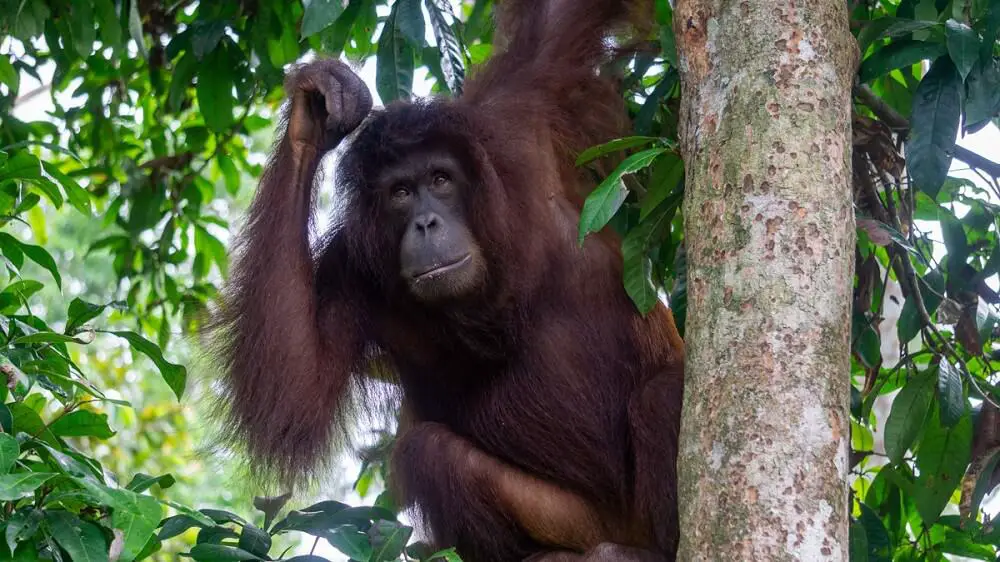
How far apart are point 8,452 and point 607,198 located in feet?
5.09

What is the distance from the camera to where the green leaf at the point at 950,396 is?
3605 mm

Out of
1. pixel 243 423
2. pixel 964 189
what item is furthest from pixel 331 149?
pixel 964 189

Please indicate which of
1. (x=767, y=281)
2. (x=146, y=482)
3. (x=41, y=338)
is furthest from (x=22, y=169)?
(x=767, y=281)

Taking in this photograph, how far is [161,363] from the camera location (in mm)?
3285

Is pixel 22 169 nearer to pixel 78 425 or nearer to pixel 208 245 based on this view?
pixel 78 425

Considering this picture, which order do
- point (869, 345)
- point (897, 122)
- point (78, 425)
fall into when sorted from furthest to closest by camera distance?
point (869, 345) < point (897, 122) < point (78, 425)

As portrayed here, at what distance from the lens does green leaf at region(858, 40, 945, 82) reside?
135 inches

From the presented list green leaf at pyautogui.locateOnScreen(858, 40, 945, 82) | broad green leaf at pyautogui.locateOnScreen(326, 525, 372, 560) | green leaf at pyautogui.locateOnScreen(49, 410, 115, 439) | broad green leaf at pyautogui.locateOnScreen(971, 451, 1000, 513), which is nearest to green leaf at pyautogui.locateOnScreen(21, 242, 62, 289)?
green leaf at pyautogui.locateOnScreen(49, 410, 115, 439)

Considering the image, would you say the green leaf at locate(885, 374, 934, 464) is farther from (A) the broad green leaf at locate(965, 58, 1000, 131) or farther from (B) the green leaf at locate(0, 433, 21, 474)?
(B) the green leaf at locate(0, 433, 21, 474)

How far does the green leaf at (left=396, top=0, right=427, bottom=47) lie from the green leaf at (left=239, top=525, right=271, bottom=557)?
5.52 ft

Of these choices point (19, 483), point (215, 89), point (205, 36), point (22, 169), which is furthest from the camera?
point (215, 89)

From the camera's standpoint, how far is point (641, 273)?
3.75 metres

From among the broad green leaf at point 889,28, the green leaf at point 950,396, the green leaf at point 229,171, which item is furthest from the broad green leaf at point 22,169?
the green leaf at point 950,396

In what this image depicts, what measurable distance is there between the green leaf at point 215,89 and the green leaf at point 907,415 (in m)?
2.88
